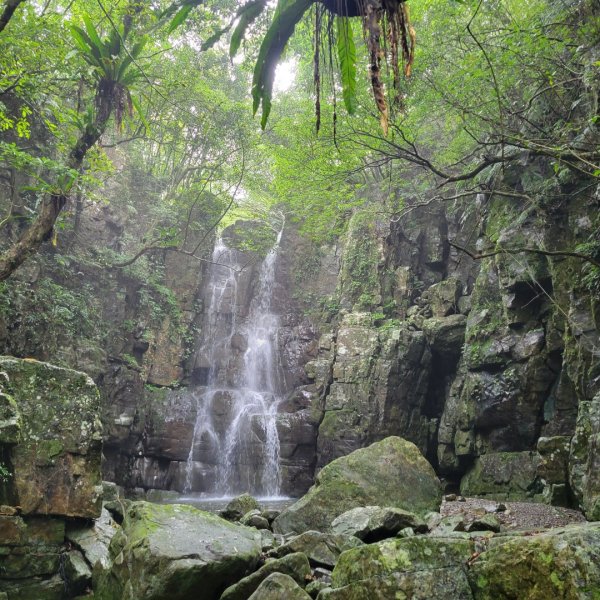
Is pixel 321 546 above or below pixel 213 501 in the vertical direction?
above

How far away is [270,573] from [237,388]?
43.7 feet

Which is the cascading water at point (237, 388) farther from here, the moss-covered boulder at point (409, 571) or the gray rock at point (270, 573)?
the moss-covered boulder at point (409, 571)

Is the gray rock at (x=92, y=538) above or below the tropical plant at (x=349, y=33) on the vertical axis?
below

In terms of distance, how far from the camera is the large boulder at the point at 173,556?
12.2 feet

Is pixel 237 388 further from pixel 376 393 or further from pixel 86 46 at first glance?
pixel 86 46

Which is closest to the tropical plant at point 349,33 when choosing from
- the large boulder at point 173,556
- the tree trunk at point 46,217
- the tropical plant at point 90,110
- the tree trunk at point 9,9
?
the tree trunk at point 9,9

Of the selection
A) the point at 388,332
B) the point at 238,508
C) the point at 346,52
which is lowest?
the point at 238,508

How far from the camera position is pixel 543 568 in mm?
2436

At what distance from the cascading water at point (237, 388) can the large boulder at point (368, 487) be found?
700 cm

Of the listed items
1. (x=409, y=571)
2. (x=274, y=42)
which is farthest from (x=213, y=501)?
(x=274, y=42)

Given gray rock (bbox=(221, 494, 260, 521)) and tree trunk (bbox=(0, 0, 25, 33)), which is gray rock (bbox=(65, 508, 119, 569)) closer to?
gray rock (bbox=(221, 494, 260, 521))

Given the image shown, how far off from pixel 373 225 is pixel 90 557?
14.4m

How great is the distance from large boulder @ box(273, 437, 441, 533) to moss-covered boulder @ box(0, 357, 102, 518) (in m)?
2.72

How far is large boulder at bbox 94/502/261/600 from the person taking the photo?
3.71 metres
